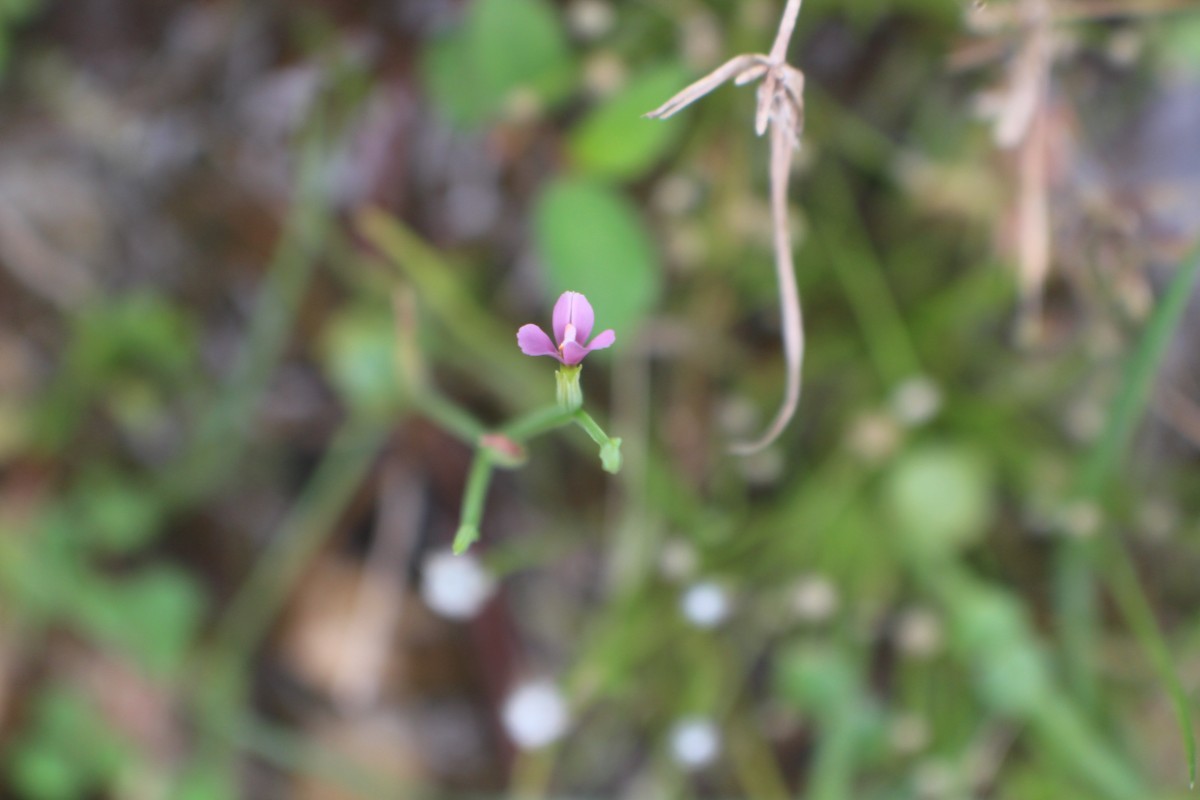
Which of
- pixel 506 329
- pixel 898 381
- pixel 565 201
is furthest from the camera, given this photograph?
pixel 506 329

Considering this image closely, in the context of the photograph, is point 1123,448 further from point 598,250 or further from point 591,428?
point 591,428

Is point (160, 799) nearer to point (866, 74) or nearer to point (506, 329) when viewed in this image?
point (506, 329)

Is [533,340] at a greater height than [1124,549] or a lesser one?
lesser

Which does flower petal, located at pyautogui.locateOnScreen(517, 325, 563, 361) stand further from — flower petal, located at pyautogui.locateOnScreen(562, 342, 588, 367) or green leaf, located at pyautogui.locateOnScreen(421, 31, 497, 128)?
green leaf, located at pyautogui.locateOnScreen(421, 31, 497, 128)

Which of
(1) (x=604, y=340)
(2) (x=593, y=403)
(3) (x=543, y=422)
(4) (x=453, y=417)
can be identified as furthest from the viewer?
(2) (x=593, y=403)

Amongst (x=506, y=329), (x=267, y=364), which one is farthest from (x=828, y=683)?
(x=267, y=364)

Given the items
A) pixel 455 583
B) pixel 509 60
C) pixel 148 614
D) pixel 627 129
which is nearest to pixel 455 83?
pixel 509 60

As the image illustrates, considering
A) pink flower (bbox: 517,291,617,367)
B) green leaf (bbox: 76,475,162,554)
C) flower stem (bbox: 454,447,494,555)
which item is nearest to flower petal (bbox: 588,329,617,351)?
pink flower (bbox: 517,291,617,367)
